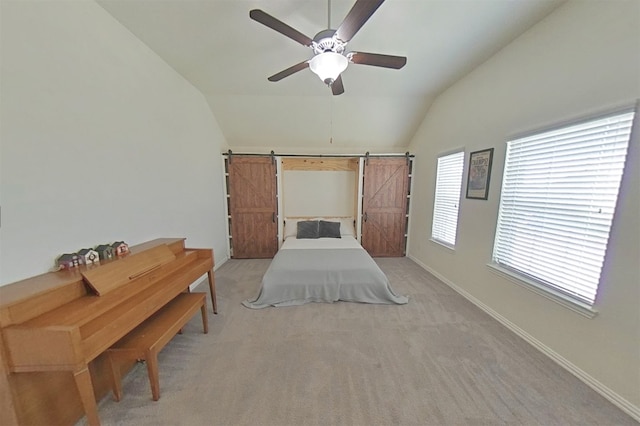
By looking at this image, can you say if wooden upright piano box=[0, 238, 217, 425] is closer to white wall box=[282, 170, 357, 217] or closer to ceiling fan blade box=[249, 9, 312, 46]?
ceiling fan blade box=[249, 9, 312, 46]

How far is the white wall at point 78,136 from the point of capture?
Result: 1237 mm

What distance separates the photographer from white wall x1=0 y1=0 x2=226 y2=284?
1.24m

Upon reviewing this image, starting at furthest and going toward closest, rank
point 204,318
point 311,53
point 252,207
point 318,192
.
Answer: point 318,192 < point 252,207 < point 311,53 < point 204,318

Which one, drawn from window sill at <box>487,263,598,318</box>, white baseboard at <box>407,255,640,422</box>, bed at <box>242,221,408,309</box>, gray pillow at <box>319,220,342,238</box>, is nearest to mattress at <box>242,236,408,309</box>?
bed at <box>242,221,408,309</box>

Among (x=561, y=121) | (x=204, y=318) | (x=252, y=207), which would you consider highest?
(x=561, y=121)

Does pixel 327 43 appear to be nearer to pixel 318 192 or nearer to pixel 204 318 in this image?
pixel 204 318

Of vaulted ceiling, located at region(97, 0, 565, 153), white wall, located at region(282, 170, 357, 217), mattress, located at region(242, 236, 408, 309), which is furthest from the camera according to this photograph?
white wall, located at region(282, 170, 357, 217)

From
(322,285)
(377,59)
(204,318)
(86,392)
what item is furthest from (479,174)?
(86,392)

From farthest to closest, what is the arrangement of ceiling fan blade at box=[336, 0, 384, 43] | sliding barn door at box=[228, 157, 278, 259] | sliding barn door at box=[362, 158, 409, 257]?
1. sliding barn door at box=[362, 158, 409, 257]
2. sliding barn door at box=[228, 157, 278, 259]
3. ceiling fan blade at box=[336, 0, 384, 43]

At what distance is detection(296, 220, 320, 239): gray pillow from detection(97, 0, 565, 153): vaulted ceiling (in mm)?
1781

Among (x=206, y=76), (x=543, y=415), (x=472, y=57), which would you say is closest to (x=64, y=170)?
(x=206, y=76)

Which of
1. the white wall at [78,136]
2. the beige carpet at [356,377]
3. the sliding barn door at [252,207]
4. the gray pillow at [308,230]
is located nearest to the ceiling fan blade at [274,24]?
the white wall at [78,136]

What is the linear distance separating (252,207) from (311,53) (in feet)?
9.73

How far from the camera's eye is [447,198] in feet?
11.3
